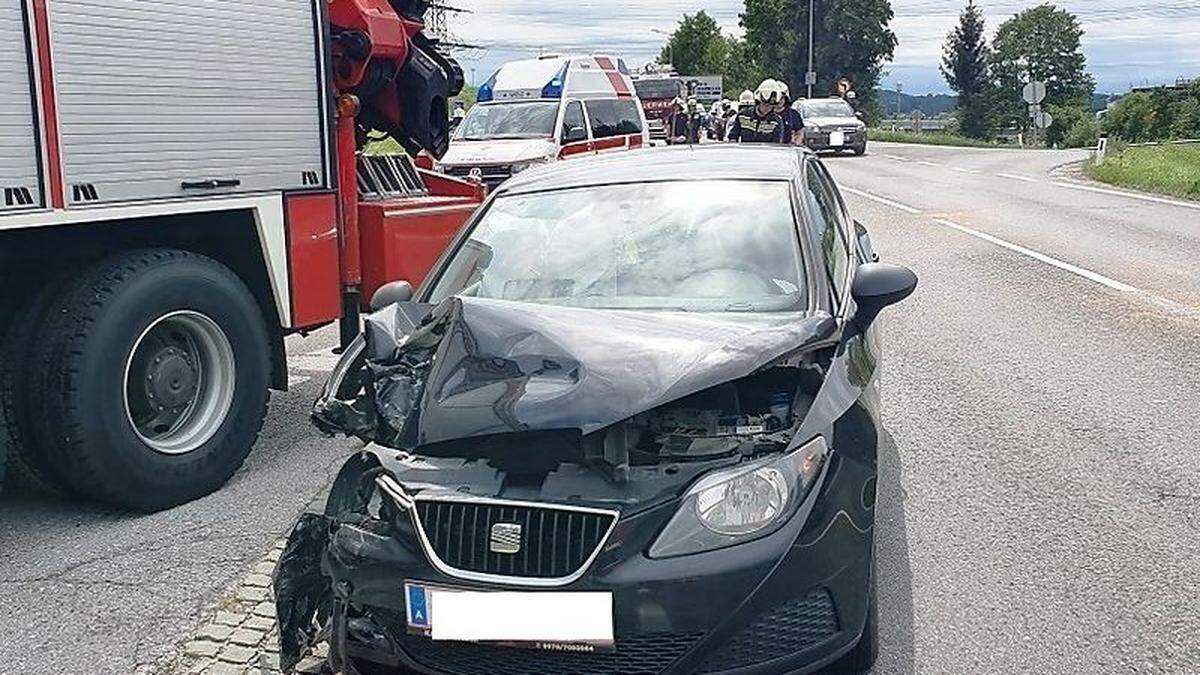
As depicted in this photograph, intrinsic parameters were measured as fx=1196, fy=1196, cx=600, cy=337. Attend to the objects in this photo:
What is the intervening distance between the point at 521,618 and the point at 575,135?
15099 millimetres

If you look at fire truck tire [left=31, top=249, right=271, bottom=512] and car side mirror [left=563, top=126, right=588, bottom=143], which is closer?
fire truck tire [left=31, top=249, right=271, bottom=512]

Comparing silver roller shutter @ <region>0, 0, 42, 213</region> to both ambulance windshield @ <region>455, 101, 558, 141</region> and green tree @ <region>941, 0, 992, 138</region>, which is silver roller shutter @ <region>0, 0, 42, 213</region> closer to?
ambulance windshield @ <region>455, 101, 558, 141</region>

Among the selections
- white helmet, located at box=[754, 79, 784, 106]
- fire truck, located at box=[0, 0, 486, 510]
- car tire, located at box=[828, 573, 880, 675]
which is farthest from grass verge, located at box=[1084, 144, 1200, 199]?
car tire, located at box=[828, 573, 880, 675]

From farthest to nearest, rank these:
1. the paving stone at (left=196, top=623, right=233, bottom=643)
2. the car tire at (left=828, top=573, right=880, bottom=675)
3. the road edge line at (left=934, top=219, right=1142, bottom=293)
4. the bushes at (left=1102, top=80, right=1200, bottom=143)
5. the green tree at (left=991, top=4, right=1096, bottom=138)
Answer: the green tree at (left=991, top=4, right=1096, bottom=138) < the bushes at (left=1102, top=80, right=1200, bottom=143) < the road edge line at (left=934, top=219, right=1142, bottom=293) < the paving stone at (left=196, top=623, right=233, bottom=643) < the car tire at (left=828, top=573, right=880, bottom=675)

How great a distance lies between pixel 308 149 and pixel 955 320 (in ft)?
18.4

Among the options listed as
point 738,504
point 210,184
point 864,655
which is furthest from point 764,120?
point 738,504

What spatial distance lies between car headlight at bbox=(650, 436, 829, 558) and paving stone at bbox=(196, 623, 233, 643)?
1794 mm

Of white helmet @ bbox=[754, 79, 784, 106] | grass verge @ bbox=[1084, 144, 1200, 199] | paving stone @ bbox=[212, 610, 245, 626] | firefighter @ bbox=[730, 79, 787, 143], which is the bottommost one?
paving stone @ bbox=[212, 610, 245, 626]

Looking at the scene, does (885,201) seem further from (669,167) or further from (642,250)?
(642,250)

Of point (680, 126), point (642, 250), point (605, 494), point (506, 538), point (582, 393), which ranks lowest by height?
point (506, 538)

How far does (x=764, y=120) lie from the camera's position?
13.8 m

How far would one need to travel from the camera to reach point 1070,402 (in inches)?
269

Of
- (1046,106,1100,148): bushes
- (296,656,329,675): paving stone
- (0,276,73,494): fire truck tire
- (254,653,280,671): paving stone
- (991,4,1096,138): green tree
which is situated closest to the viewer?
(296,656,329,675): paving stone

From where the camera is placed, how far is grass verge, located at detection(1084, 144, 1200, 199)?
70.9 ft
